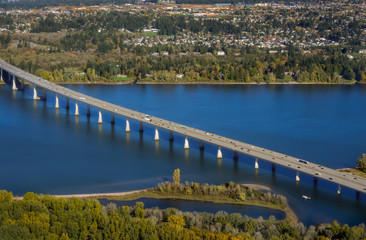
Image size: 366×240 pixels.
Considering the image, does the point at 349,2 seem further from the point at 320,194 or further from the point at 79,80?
the point at 320,194

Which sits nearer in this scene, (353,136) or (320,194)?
(320,194)

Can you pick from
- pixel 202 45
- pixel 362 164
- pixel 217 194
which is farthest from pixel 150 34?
pixel 217 194

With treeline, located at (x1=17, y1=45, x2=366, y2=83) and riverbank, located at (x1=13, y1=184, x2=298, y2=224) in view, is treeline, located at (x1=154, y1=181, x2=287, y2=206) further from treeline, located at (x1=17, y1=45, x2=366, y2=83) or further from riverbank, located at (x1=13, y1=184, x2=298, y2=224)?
treeline, located at (x1=17, y1=45, x2=366, y2=83)

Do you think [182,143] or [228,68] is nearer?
[182,143]

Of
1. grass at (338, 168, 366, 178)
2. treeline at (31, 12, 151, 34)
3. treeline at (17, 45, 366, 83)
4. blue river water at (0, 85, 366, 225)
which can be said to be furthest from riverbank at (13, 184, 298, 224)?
treeline at (31, 12, 151, 34)

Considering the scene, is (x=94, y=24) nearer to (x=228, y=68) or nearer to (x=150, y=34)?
(x=150, y=34)

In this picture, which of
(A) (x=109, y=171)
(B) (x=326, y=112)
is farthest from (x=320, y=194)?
(B) (x=326, y=112)
